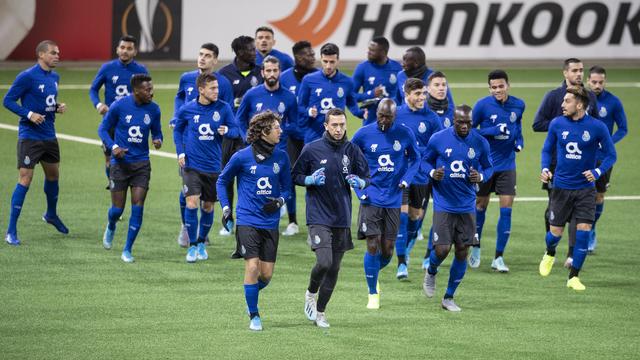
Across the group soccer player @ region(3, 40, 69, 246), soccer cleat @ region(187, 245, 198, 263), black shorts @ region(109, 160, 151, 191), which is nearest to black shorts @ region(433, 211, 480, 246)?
soccer cleat @ region(187, 245, 198, 263)

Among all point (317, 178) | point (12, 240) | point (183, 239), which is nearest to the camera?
point (317, 178)

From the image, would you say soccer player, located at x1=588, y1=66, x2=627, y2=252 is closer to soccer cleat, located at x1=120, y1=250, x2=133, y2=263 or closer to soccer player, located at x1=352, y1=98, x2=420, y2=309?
soccer player, located at x1=352, y1=98, x2=420, y2=309

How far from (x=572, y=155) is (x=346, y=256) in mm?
3433

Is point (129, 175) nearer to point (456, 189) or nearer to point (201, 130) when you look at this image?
point (201, 130)

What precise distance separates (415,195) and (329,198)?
3.16 m

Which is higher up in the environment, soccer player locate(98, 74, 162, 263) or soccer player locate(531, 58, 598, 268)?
soccer player locate(531, 58, 598, 268)

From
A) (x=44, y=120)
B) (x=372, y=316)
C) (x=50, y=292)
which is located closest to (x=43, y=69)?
(x=44, y=120)

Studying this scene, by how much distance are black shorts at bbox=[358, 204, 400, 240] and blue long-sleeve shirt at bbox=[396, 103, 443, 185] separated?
5.48 ft

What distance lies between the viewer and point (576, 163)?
14.5m

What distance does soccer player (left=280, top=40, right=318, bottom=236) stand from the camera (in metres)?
17.4

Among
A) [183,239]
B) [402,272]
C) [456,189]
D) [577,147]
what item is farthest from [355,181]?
[183,239]

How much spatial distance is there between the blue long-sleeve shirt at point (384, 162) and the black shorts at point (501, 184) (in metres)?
2.38

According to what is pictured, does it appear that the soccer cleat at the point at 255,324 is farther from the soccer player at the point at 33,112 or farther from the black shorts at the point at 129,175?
the soccer player at the point at 33,112

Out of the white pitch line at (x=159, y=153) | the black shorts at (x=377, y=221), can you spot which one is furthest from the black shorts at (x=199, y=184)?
the white pitch line at (x=159, y=153)
